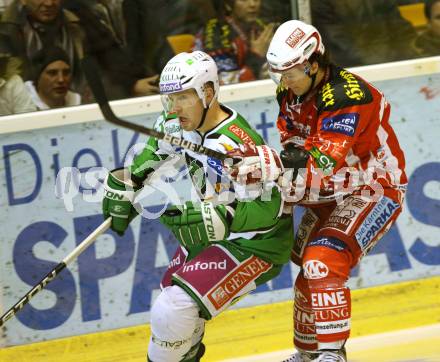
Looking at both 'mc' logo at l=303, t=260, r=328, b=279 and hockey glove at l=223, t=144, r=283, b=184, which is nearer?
hockey glove at l=223, t=144, r=283, b=184

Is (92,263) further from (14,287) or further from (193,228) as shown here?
(193,228)

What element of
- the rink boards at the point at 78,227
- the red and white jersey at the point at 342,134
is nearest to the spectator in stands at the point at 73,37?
the rink boards at the point at 78,227

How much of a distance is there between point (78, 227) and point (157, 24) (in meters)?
1.32

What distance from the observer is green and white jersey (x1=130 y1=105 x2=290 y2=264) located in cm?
452

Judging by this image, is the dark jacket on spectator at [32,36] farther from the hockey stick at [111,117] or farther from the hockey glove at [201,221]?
the hockey glove at [201,221]

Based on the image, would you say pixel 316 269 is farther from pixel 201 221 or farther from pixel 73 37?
pixel 73 37

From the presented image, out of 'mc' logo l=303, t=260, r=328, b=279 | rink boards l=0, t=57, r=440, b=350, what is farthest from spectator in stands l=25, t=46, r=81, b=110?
'mc' logo l=303, t=260, r=328, b=279

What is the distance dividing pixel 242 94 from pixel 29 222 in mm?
1475

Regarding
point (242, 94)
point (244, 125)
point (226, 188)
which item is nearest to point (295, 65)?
point (244, 125)

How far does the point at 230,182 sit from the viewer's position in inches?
181

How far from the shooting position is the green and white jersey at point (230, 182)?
452 centimetres

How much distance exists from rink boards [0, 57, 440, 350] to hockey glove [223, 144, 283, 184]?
5.39 ft

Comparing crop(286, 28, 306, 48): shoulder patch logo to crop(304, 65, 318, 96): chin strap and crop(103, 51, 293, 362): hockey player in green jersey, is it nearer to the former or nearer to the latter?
crop(304, 65, 318, 96): chin strap

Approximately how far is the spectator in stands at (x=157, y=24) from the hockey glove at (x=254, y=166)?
1.87m
